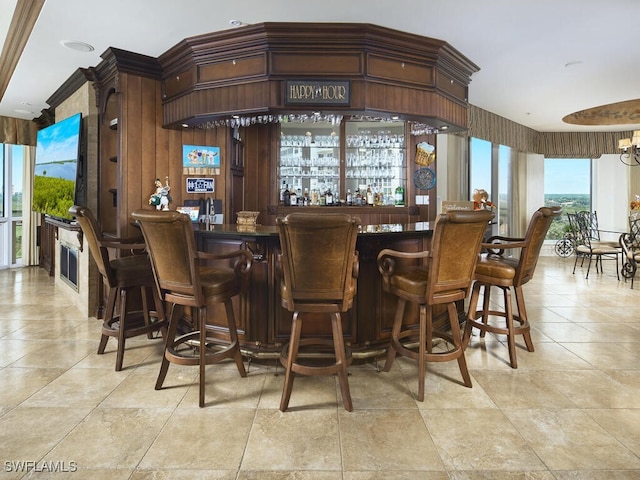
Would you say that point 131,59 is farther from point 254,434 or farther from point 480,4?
point 254,434

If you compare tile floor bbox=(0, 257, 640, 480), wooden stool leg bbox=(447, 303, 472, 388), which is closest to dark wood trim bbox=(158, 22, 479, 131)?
wooden stool leg bbox=(447, 303, 472, 388)

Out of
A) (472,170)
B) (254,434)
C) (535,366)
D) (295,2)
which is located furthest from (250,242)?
(472,170)

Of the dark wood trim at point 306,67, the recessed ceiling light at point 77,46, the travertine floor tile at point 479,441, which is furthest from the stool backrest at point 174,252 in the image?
the recessed ceiling light at point 77,46

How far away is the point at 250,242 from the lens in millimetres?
3061

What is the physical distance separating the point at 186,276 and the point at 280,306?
803 mm

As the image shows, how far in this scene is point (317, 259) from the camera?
230 cm

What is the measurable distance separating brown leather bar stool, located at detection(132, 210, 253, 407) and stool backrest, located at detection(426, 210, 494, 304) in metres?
1.16

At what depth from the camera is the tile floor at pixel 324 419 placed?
1.88 meters

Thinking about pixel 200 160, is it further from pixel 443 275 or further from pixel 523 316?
pixel 523 316

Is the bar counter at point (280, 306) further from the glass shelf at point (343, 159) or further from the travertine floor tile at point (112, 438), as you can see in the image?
the glass shelf at point (343, 159)

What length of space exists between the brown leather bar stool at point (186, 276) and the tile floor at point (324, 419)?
23 cm

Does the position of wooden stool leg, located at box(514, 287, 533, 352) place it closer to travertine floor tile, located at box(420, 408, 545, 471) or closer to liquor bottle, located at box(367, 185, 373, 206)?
travertine floor tile, located at box(420, 408, 545, 471)

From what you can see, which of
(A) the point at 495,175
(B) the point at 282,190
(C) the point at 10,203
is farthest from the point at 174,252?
(A) the point at 495,175

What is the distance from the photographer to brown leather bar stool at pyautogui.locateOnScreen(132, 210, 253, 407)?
2.43 m
